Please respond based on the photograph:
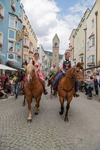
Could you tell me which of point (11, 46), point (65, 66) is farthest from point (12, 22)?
point (65, 66)

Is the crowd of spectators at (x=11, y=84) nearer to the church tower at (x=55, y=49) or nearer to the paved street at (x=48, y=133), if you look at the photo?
the paved street at (x=48, y=133)

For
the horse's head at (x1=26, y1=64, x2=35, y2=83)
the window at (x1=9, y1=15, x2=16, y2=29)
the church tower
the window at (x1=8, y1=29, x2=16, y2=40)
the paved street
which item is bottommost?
the paved street

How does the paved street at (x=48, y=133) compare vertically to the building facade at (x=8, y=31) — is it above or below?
below

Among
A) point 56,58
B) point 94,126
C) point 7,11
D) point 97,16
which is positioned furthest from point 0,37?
point 56,58

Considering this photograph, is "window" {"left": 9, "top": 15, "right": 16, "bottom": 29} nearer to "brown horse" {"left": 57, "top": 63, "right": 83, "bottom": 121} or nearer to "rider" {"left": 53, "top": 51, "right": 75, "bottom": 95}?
"rider" {"left": 53, "top": 51, "right": 75, "bottom": 95}

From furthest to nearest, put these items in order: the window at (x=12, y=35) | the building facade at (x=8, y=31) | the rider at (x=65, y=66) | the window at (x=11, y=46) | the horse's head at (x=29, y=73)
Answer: the window at (x=11, y=46) → the window at (x=12, y=35) → the building facade at (x=8, y=31) → the rider at (x=65, y=66) → the horse's head at (x=29, y=73)

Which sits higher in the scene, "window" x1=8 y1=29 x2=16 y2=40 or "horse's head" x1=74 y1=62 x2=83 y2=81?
"window" x1=8 y1=29 x2=16 y2=40

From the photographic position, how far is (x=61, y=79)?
868cm

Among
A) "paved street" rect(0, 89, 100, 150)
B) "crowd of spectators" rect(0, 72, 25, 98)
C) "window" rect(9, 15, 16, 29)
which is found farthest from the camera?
"window" rect(9, 15, 16, 29)

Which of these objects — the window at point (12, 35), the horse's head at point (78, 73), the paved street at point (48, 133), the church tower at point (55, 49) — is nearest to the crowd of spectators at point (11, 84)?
the paved street at point (48, 133)

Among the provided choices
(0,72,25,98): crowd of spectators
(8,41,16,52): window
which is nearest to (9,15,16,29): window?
(8,41,16,52): window

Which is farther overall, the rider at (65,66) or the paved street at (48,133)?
the rider at (65,66)

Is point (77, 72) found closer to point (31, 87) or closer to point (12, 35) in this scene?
point (31, 87)

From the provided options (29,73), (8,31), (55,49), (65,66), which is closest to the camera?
(29,73)
